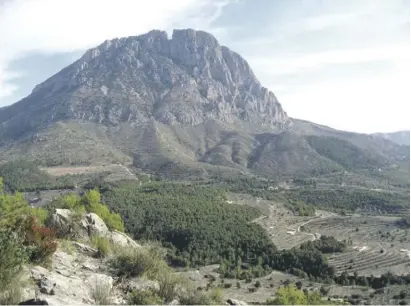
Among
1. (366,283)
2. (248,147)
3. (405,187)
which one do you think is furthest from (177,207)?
(248,147)

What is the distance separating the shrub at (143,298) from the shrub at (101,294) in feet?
1.76

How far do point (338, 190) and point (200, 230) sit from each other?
72.3 m

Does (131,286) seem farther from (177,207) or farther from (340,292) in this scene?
(177,207)

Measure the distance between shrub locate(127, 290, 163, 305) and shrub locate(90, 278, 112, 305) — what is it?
537mm

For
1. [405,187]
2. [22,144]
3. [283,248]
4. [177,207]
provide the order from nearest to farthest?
[283,248]
[177,207]
[405,187]
[22,144]

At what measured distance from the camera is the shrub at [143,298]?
10266 mm

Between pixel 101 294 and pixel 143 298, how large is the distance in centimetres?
101

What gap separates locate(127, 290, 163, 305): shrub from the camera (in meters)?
10.3

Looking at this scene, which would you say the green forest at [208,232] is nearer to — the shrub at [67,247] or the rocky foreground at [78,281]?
the shrub at [67,247]

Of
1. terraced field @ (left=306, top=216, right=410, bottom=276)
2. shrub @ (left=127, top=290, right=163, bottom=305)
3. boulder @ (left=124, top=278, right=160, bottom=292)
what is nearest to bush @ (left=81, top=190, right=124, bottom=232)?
boulder @ (left=124, top=278, right=160, bottom=292)

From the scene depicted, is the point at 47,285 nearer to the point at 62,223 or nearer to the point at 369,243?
the point at 62,223

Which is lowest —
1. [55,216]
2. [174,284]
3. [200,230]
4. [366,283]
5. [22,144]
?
[366,283]

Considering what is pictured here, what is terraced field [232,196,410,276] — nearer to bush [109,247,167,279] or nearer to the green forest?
the green forest

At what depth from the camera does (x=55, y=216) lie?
17.7 meters
